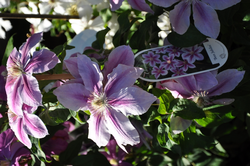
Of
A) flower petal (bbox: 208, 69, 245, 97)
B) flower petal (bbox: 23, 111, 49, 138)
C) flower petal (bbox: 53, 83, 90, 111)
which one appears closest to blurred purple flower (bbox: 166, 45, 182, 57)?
flower petal (bbox: 208, 69, 245, 97)

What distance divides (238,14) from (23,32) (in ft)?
3.67

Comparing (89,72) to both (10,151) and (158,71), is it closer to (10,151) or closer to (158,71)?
(158,71)

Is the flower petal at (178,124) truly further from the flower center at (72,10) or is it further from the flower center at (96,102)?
the flower center at (72,10)

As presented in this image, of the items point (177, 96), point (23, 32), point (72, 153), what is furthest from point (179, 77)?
point (23, 32)

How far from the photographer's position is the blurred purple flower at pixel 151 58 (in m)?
0.52

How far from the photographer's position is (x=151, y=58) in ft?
1.72

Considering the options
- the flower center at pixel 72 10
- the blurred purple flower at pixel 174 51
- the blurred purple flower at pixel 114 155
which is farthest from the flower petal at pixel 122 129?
the flower center at pixel 72 10

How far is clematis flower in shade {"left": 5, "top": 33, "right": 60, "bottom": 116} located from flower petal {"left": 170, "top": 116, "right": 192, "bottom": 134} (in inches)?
12.0

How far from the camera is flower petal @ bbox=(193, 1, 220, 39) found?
1.54ft

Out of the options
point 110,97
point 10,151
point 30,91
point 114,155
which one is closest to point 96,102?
point 110,97

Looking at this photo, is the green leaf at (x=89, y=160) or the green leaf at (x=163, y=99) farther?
the green leaf at (x=89, y=160)

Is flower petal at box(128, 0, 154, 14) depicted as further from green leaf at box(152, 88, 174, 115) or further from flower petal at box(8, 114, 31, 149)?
flower petal at box(8, 114, 31, 149)

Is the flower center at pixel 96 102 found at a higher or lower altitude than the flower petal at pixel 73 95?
lower

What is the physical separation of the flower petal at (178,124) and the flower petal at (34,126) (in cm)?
29
